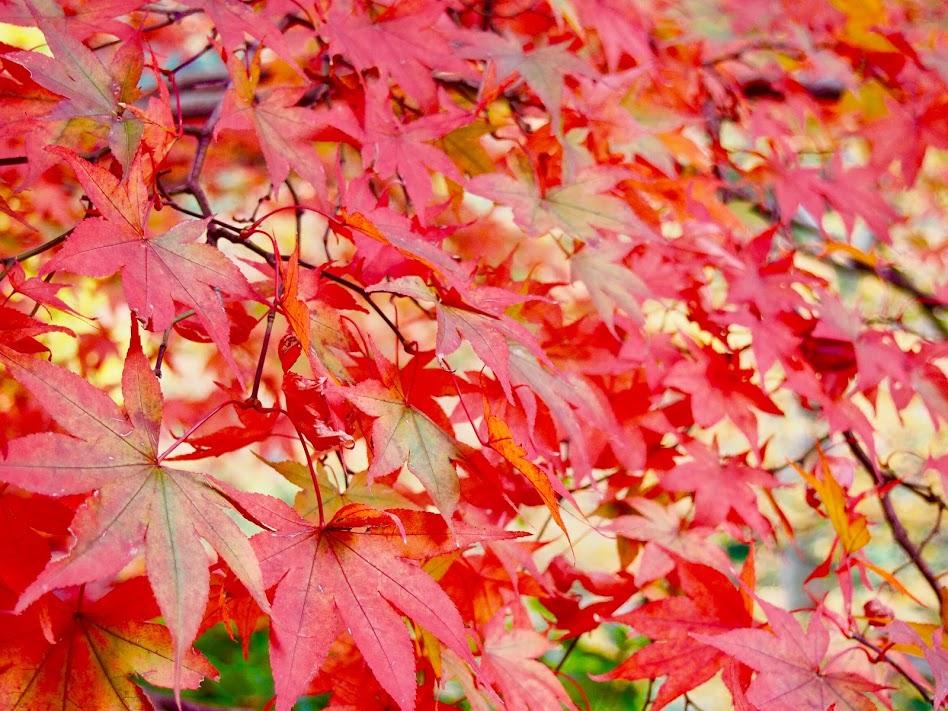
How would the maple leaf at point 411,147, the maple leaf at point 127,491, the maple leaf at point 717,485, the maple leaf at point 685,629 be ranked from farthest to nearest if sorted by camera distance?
1. the maple leaf at point 717,485
2. the maple leaf at point 411,147
3. the maple leaf at point 685,629
4. the maple leaf at point 127,491

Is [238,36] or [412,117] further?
[412,117]

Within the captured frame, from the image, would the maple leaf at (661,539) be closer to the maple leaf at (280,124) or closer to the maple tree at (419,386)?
the maple tree at (419,386)

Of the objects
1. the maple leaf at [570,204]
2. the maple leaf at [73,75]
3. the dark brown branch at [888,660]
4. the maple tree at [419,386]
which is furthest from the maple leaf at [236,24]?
the dark brown branch at [888,660]

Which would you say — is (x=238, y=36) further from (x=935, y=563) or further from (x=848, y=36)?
(x=935, y=563)

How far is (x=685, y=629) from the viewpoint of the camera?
78 centimetres

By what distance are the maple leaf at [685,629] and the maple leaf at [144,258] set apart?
0.44m

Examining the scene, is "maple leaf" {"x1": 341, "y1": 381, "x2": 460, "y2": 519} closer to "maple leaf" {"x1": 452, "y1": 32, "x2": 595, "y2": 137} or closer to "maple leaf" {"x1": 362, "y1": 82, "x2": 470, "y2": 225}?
"maple leaf" {"x1": 362, "y1": 82, "x2": 470, "y2": 225}

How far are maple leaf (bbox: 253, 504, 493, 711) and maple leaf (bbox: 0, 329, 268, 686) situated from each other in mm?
57

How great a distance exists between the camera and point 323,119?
0.84 metres

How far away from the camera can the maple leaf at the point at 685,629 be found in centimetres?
76

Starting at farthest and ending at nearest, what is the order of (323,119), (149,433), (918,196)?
(918,196) < (323,119) < (149,433)

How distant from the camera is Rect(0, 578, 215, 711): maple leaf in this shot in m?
0.60

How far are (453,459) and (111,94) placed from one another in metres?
0.41

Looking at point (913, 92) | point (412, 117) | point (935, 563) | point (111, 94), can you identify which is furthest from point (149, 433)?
point (935, 563)
